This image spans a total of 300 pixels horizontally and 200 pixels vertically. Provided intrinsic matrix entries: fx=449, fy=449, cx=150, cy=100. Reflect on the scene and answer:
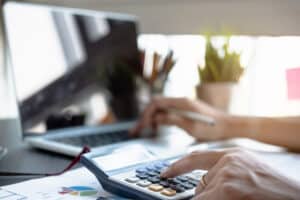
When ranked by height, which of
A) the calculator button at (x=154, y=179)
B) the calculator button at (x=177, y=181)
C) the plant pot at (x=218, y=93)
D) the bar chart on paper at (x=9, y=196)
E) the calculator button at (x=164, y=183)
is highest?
the plant pot at (x=218, y=93)

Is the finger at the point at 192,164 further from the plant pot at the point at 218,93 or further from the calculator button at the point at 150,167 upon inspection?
the plant pot at the point at 218,93

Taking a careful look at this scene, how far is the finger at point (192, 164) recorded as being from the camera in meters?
0.62

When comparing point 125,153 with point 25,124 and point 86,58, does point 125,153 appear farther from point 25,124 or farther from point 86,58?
point 86,58

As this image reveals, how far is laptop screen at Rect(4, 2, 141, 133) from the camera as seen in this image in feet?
3.01

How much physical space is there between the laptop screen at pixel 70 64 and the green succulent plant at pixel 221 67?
191 millimetres

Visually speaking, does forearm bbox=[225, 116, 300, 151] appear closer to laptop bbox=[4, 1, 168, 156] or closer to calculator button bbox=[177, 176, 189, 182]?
laptop bbox=[4, 1, 168, 156]

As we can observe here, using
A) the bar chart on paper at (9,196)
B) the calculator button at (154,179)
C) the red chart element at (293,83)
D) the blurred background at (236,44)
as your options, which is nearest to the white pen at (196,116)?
the blurred background at (236,44)

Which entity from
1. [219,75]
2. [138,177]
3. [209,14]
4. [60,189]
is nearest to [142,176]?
[138,177]

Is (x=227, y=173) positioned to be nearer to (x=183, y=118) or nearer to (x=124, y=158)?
(x=124, y=158)

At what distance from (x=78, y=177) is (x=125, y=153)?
0.08 m

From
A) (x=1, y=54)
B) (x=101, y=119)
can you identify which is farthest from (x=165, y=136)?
(x=1, y=54)

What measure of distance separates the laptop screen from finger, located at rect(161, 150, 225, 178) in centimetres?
40

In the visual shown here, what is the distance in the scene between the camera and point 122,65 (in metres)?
1.16

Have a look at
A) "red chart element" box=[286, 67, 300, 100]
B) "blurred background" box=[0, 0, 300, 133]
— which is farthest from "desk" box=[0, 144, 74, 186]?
"red chart element" box=[286, 67, 300, 100]
